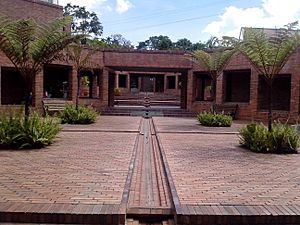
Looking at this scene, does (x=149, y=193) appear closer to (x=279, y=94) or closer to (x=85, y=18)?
(x=279, y=94)

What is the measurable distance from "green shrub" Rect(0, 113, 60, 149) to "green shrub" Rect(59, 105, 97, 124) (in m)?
5.83

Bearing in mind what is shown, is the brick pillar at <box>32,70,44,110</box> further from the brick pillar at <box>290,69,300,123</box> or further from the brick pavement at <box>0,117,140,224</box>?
the brick pillar at <box>290,69,300,123</box>

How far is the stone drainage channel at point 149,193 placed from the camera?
421 centimetres

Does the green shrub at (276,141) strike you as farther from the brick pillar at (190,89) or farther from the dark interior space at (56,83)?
the dark interior space at (56,83)

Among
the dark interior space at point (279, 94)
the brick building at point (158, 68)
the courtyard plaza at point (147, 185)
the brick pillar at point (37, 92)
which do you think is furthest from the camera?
the dark interior space at point (279, 94)

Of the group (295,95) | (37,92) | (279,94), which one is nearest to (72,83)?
(37,92)

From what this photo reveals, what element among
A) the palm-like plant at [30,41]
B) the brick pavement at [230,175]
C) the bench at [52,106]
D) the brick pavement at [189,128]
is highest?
the palm-like plant at [30,41]

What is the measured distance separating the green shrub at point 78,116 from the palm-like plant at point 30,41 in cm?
571

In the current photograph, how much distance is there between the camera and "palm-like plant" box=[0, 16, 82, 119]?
328 inches

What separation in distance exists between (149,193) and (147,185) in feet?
1.42

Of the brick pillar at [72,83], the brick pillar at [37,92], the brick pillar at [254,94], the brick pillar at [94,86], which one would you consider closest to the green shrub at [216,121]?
the brick pillar at [254,94]

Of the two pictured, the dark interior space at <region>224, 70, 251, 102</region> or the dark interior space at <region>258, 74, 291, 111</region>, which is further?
the dark interior space at <region>224, 70, 251, 102</region>

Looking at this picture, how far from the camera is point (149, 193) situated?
500 cm

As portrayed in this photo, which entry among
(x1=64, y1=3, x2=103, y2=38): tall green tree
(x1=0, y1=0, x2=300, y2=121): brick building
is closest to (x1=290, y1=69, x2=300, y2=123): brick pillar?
(x1=0, y1=0, x2=300, y2=121): brick building
